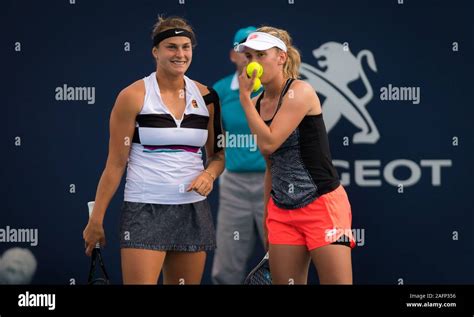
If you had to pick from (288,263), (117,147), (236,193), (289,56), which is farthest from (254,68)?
(236,193)

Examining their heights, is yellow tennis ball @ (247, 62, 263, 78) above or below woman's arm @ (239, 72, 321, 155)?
above

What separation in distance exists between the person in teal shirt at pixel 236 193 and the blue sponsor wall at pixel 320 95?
0.72ft

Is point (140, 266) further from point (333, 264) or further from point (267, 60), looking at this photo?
point (267, 60)

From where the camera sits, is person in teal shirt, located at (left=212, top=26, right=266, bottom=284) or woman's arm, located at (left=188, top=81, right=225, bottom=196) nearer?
woman's arm, located at (left=188, top=81, right=225, bottom=196)

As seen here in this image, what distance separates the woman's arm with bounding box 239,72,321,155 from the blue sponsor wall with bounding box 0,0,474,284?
2.04 metres

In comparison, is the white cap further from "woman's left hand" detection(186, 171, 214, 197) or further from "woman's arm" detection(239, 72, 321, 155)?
"woman's left hand" detection(186, 171, 214, 197)

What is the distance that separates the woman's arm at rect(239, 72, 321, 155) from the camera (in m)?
5.07

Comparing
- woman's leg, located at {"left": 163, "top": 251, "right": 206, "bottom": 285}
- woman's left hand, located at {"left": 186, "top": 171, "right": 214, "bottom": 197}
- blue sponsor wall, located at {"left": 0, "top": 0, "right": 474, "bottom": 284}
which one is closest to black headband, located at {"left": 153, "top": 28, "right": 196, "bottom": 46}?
woman's left hand, located at {"left": 186, "top": 171, "right": 214, "bottom": 197}

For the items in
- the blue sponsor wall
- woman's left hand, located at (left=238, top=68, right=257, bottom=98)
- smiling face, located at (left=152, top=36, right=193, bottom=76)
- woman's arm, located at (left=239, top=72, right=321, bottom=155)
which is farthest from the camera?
the blue sponsor wall

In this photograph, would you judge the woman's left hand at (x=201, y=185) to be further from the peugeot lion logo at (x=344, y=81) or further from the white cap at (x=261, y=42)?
the peugeot lion logo at (x=344, y=81)

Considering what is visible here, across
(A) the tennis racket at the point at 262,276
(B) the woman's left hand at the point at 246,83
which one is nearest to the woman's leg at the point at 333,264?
(A) the tennis racket at the point at 262,276

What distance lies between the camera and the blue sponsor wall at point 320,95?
718cm

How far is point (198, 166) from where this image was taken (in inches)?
212

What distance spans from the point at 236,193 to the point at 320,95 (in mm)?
838
